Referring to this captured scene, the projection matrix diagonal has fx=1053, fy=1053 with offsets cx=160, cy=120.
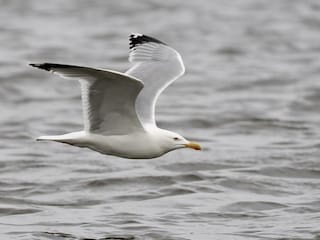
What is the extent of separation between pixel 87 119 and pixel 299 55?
11077 mm

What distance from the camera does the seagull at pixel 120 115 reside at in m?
8.13

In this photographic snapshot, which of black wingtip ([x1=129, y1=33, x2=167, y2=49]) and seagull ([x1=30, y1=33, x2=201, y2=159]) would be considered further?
black wingtip ([x1=129, y1=33, x2=167, y2=49])

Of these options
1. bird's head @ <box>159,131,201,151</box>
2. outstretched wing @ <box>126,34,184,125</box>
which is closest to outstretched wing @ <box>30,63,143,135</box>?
bird's head @ <box>159,131,201,151</box>

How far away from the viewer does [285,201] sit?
10633mm

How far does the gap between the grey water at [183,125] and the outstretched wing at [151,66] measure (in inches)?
46.8

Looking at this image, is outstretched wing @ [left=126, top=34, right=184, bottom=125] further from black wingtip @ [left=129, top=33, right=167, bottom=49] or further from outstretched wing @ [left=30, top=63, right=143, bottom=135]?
outstretched wing @ [left=30, top=63, right=143, bottom=135]

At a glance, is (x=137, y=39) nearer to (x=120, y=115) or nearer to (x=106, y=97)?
(x=120, y=115)

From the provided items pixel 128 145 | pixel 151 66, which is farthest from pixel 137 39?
pixel 128 145

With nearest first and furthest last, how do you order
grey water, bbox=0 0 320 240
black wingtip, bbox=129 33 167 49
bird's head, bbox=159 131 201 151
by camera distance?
1. bird's head, bbox=159 131 201 151
2. grey water, bbox=0 0 320 240
3. black wingtip, bbox=129 33 167 49

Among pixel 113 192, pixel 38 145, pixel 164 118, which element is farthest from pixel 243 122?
pixel 113 192

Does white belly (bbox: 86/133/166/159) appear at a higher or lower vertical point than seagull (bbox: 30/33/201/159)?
lower

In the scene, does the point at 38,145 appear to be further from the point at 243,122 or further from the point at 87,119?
the point at 87,119

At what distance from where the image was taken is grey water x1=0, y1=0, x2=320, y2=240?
9.83 meters

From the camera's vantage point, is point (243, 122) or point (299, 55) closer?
point (243, 122)
